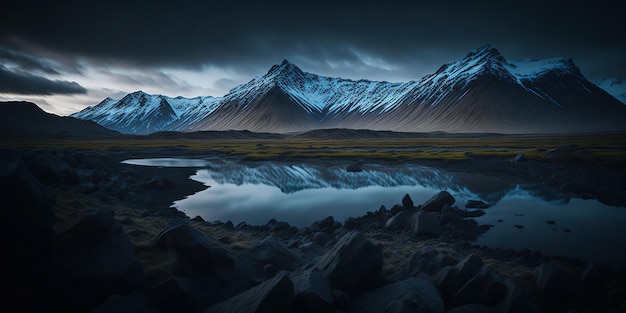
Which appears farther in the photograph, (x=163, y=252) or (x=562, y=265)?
(x=562, y=265)

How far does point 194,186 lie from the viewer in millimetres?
27719

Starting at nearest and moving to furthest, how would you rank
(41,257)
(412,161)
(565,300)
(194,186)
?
(41,257) → (565,300) → (194,186) → (412,161)

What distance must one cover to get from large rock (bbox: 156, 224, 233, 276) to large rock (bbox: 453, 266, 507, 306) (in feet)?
20.7

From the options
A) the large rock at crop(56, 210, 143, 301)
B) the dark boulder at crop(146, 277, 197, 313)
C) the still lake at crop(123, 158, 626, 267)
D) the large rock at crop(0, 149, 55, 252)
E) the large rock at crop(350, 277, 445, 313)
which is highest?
the large rock at crop(0, 149, 55, 252)

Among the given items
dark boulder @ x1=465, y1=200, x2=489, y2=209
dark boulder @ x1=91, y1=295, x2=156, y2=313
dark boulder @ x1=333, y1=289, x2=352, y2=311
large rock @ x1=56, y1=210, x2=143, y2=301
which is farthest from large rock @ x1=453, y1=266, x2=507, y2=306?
dark boulder @ x1=465, y1=200, x2=489, y2=209

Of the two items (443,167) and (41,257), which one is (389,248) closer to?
(41,257)

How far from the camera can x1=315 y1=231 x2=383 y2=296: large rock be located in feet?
24.3

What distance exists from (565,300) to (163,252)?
10810mm

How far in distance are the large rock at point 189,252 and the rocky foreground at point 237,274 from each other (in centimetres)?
3

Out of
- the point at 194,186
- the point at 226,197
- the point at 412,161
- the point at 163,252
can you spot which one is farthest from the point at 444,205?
the point at 412,161

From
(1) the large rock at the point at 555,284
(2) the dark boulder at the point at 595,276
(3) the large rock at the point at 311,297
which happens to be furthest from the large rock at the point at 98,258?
(2) the dark boulder at the point at 595,276

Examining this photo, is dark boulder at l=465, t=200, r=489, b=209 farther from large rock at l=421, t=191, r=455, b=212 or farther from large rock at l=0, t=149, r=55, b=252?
large rock at l=0, t=149, r=55, b=252

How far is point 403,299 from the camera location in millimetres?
6441

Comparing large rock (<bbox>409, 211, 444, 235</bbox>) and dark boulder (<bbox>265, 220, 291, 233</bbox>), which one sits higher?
large rock (<bbox>409, 211, 444, 235</bbox>)
